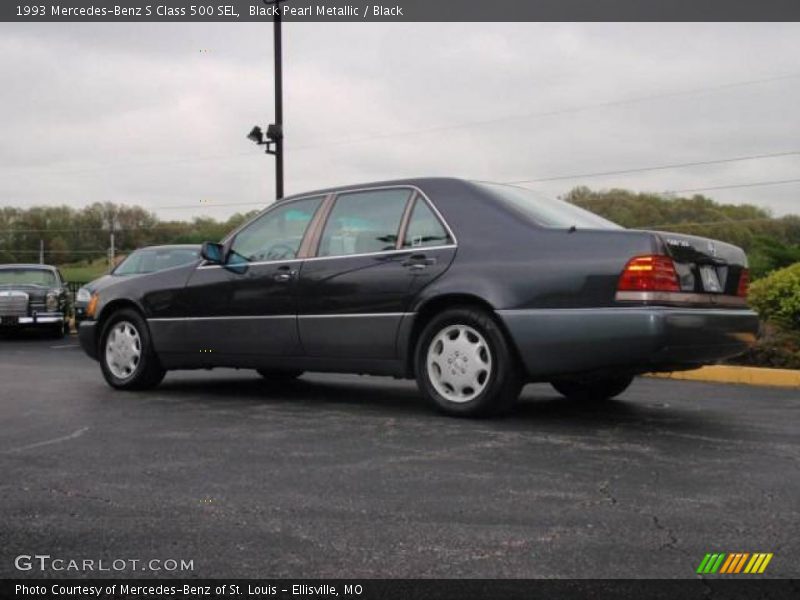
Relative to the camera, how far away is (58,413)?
574 cm

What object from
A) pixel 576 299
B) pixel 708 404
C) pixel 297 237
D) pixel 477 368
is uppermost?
pixel 297 237

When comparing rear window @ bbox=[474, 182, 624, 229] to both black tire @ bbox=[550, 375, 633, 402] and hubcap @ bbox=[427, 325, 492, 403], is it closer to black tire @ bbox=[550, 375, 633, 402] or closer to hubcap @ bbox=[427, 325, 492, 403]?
hubcap @ bbox=[427, 325, 492, 403]

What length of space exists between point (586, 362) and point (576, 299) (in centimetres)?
36

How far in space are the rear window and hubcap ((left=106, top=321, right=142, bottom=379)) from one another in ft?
10.6

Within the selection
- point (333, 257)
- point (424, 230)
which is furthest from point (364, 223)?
point (424, 230)

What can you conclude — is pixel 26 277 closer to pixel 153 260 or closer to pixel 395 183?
pixel 153 260

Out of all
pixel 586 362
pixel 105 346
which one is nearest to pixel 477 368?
pixel 586 362

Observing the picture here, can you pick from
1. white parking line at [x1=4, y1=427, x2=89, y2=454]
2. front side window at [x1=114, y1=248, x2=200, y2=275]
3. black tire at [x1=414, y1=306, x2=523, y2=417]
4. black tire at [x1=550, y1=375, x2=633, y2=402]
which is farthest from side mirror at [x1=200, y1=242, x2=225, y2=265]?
front side window at [x1=114, y1=248, x2=200, y2=275]

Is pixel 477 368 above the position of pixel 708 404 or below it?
above

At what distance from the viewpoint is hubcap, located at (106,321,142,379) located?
7.00 meters

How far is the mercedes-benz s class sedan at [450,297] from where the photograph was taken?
189 inches
